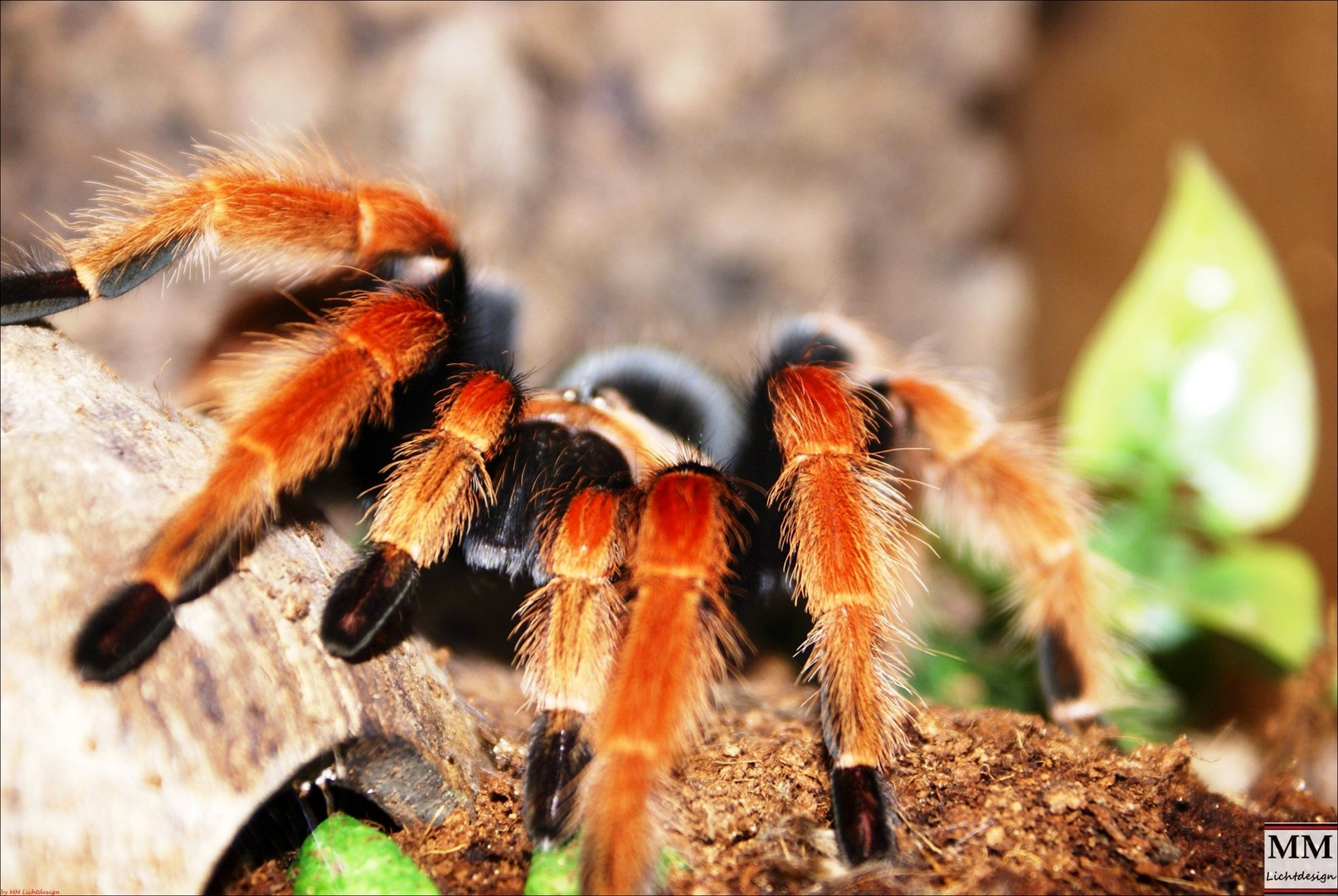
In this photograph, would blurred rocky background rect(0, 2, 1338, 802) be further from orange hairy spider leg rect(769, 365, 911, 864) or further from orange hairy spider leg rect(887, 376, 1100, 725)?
orange hairy spider leg rect(769, 365, 911, 864)

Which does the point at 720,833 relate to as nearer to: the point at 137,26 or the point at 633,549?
the point at 633,549

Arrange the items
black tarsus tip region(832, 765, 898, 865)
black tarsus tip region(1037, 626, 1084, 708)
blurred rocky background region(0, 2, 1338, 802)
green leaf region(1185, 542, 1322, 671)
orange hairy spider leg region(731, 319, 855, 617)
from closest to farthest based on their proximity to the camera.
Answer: black tarsus tip region(832, 765, 898, 865)
orange hairy spider leg region(731, 319, 855, 617)
black tarsus tip region(1037, 626, 1084, 708)
green leaf region(1185, 542, 1322, 671)
blurred rocky background region(0, 2, 1338, 802)

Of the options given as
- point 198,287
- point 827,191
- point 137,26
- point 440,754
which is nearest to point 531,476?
point 440,754

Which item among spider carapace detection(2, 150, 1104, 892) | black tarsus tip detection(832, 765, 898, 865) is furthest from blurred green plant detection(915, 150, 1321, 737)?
black tarsus tip detection(832, 765, 898, 865)

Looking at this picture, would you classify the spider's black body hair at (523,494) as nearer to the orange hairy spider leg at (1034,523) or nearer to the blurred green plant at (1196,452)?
the orange hairy spider leg at (1034,523)

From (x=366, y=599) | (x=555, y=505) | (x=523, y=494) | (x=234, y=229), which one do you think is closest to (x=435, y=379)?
(x=523, y=494)

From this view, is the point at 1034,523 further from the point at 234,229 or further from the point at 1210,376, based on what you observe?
the point at 234,229
